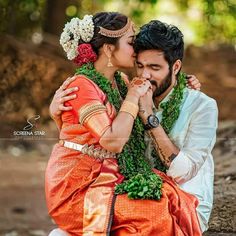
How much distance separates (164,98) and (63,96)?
1.28 ft

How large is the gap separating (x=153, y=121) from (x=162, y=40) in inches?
11.0

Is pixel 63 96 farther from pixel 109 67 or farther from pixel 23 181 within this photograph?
pixel 23 181

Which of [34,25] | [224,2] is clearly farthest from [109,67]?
[34,25]

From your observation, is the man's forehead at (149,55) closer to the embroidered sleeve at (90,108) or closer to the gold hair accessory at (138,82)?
the gold hair accessory at (138,82)

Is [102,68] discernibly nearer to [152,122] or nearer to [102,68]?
[102,68]

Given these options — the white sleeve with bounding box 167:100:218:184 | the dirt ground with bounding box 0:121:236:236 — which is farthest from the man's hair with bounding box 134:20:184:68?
the dirt ground with bounding box 0:121:236:236

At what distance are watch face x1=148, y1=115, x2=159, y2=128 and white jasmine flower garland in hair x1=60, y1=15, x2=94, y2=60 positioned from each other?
12.6 inches

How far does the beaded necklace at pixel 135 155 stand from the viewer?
116 inches

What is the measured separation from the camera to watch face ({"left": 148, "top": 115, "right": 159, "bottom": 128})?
120 inches

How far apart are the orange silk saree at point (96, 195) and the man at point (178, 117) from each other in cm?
10

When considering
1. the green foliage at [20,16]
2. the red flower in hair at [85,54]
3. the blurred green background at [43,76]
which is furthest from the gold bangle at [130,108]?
the green foliage at [20,16]

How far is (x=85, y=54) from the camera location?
121 inches

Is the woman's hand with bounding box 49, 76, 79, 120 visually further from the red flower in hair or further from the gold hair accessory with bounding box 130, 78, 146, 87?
the gold hair accessory with bounding box 130, 78, 146, 87

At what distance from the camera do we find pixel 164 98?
3268 millimetres
